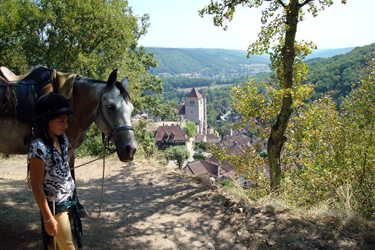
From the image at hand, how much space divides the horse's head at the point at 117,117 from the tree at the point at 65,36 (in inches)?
252

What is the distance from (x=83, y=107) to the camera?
319 centimetres

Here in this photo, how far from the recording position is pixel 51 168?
212cm

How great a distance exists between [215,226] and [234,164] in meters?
2.32

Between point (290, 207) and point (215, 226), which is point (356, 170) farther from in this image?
point (215, 226)

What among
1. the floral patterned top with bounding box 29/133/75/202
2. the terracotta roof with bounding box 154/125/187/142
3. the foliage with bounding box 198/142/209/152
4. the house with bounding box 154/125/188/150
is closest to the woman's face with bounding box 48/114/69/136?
the floral patterned top with bounding box 29/133/75/202

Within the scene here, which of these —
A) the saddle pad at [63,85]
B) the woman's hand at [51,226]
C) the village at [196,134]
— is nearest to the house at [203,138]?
the village at [196,134]

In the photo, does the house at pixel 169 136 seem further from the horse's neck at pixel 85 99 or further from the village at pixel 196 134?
the horse's neck at pixel 85 99

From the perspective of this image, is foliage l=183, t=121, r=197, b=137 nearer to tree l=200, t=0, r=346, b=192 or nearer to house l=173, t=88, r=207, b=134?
house l=173, t=88, r=207, b=134

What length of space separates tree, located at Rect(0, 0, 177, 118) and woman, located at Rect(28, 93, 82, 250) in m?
7.13

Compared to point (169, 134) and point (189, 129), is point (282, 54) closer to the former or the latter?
point (169, 134)

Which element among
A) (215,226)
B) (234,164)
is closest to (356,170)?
(234,164)

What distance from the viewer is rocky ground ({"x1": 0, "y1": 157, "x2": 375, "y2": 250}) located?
314 centimetres

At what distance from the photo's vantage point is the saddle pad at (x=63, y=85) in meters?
3.08

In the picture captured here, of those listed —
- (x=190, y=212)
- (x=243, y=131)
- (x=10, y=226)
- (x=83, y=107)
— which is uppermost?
(x=83, y=107)
